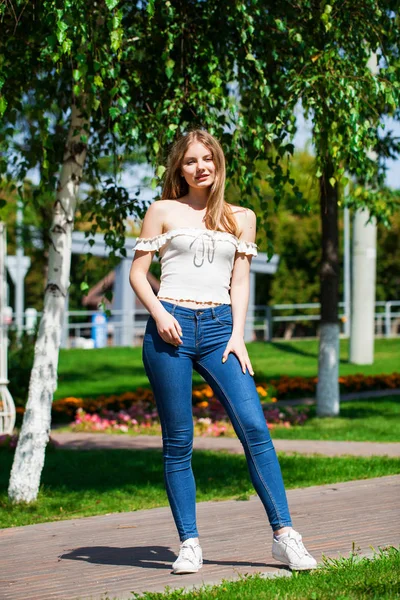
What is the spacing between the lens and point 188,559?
443cm

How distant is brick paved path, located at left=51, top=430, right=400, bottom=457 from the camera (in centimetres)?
943

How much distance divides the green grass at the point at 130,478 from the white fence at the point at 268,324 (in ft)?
55.2

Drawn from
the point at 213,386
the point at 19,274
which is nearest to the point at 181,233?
the point at 213,386

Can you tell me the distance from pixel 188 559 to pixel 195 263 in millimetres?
1381

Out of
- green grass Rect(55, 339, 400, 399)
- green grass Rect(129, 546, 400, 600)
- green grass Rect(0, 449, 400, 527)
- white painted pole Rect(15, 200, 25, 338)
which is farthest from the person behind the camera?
white painted pole Rect(15, 200, 25, 338)

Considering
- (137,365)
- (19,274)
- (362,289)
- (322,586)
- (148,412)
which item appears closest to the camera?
(322,586)

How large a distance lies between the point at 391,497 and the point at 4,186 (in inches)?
155

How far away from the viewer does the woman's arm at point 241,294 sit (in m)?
4.42

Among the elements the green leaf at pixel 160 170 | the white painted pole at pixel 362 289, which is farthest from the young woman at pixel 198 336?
the white painted pole at pixel 362 289

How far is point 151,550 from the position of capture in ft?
16.8

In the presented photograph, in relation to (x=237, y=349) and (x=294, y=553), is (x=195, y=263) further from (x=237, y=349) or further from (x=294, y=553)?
(x=294, y=553)

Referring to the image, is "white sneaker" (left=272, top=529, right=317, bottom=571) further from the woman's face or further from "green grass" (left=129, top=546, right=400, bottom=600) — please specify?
the woman's face

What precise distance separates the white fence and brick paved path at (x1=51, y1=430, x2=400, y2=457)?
14548 mm

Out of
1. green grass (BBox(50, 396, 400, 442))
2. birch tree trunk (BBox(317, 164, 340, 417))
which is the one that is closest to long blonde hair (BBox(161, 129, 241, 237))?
green grass (BBox(50, 396, 400, 442))
